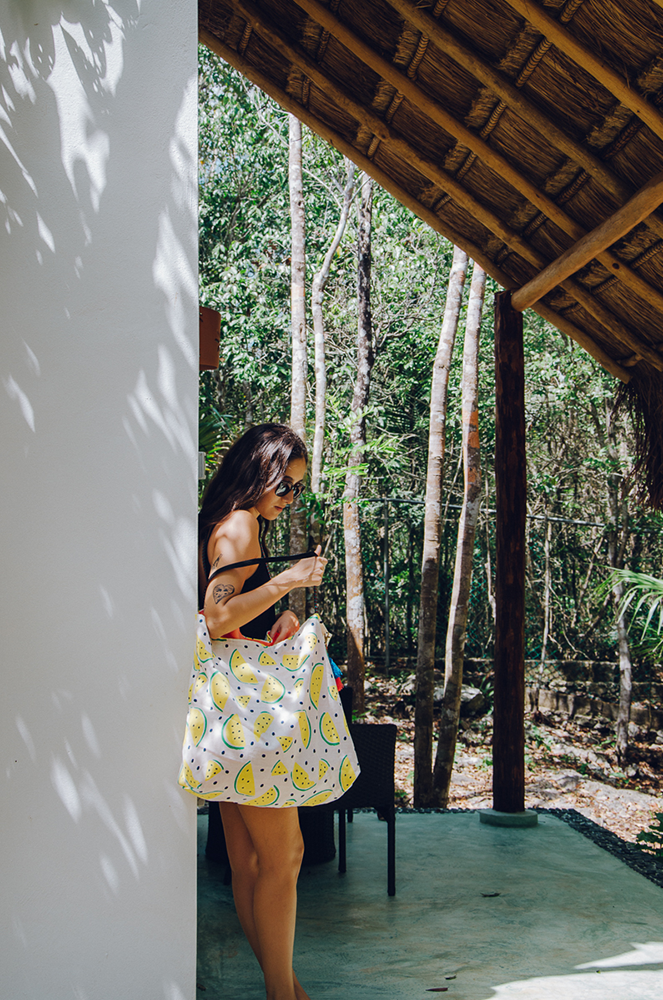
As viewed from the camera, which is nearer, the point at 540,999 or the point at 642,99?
the point at 540,999

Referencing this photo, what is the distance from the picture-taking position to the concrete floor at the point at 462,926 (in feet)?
7.70

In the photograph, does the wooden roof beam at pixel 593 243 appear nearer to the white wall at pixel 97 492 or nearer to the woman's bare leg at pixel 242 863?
the white wall at pixel 97 492

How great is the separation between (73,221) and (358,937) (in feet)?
7.60

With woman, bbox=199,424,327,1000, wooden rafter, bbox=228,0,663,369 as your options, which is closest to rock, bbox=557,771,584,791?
wooden rafter, bbox=228,0,663,369

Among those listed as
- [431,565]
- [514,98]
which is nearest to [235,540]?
[514,98]

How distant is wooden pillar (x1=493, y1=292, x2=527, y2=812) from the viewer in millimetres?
4227

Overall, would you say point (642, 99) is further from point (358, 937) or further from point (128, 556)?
point (358, 937)

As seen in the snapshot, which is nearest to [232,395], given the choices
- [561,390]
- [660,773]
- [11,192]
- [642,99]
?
[561,390]

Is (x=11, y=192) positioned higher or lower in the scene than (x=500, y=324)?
lower

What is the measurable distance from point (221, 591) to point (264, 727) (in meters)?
0.32

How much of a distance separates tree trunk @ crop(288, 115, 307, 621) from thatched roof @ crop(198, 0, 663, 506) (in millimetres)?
3181

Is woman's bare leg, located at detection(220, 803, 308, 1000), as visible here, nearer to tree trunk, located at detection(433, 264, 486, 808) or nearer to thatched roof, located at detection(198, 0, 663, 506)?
thatched roof, located at detection(198, 0, 663, 506)

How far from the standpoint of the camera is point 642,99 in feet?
9.24

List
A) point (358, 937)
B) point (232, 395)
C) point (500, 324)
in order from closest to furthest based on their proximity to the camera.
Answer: point (358, 937)
point (500, 324)
point (232, 395)
